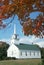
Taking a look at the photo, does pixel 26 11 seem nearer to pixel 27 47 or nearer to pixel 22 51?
pixel 22 51

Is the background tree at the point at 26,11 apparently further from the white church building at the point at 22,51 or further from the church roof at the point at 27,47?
the church roof at the point at 27,47

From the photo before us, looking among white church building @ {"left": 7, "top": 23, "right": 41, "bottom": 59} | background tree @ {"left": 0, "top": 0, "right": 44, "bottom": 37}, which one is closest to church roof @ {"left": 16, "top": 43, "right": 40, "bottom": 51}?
white church building @ {"left": 7, "top": 23, "right": 41, "bottom": 59}

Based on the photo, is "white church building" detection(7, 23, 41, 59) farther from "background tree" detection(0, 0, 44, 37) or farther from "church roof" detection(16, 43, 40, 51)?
"background tree" detection(0, 0, 44, 37)

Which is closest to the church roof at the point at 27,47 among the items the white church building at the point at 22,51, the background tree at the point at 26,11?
the white church building at the point at 22,51

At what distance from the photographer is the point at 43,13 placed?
618 inches

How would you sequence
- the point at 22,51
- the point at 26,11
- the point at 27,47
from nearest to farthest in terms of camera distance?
the point at 26,11 < the point at 22,51 < the point at 27,47

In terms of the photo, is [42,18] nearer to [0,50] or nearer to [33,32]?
[33,32]

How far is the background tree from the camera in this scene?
14.0 m

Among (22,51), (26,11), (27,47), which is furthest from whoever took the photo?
(27,47)

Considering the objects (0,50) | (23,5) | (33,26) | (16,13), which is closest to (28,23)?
(33,26)

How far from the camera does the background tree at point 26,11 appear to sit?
14.0 m

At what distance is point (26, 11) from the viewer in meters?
15.0

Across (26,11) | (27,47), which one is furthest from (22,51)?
(26,11)

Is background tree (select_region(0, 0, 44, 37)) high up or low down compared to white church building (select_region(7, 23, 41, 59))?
up
